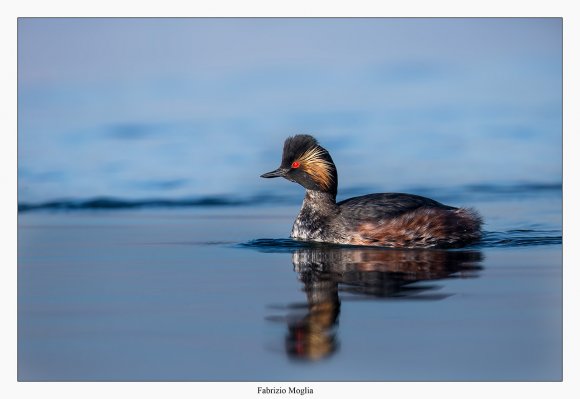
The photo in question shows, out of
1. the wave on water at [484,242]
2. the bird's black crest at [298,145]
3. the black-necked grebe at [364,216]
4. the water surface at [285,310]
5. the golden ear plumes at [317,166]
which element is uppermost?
the bird's black crest at [298,145]

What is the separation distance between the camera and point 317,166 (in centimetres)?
1030

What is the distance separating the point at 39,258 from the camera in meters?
8.84

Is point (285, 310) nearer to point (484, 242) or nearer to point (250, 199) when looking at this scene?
point (484, 242)

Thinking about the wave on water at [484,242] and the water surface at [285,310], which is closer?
the water surface at [285,310]

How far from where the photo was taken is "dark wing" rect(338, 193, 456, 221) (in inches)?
382

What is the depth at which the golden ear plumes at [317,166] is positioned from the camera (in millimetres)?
10219

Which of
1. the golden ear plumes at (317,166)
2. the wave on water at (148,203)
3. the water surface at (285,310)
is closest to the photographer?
the water surface at (285,310)

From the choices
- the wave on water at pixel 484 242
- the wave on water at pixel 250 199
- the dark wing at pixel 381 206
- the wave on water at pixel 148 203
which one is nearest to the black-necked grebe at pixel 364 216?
the dark wing at pixel 381 206

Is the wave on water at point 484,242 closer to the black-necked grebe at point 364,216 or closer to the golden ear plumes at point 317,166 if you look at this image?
the black-necked grebe at point 364,216

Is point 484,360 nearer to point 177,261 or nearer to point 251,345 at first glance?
point 251,345

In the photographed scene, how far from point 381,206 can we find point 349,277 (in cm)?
231

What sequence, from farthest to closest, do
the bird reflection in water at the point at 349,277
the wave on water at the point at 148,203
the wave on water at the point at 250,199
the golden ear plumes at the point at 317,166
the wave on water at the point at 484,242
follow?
the wave on water at the point at 250,199 < the wave on water at the point at 148,203 < the golden ear plumes at the point at 317,166 < the wave on water at the point at 484,242 < the bird reflection in water at the point at 349,277
